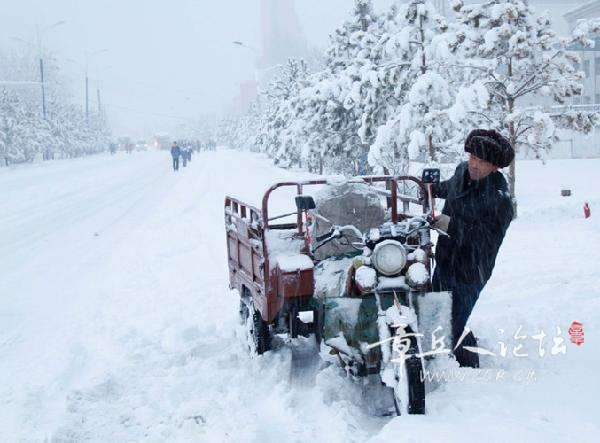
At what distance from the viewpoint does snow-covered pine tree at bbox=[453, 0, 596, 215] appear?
1341 centimetres

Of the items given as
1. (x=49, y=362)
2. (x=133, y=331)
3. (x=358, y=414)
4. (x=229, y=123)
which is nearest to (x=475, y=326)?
(x=358, y=414)

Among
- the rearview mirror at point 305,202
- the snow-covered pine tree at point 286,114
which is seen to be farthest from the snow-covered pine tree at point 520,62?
the snow-covered pine tree at point 286,114

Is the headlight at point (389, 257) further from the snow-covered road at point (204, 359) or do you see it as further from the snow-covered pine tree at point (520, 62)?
the snow-covered pine tree at point (520, 62)

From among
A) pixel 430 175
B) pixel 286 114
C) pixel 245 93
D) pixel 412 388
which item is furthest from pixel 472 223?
pixel 245 93

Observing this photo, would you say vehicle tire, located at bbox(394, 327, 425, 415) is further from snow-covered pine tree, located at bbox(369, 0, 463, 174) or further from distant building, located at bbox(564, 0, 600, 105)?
distant building, located at bbox(564, 0, 600, 105)

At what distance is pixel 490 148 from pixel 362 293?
1528mm

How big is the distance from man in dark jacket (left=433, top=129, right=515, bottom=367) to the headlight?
1.87 ft

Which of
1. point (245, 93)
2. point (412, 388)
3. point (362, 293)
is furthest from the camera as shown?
point (245, 93)

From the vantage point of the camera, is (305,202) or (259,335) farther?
(259,335)

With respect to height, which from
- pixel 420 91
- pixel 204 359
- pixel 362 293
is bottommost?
pixel 204 359

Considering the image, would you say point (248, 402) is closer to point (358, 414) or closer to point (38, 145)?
point (358, 414)

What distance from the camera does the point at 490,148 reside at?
15.6 feet

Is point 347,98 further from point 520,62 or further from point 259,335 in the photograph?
point 259,335

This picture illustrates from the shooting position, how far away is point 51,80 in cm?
10275
